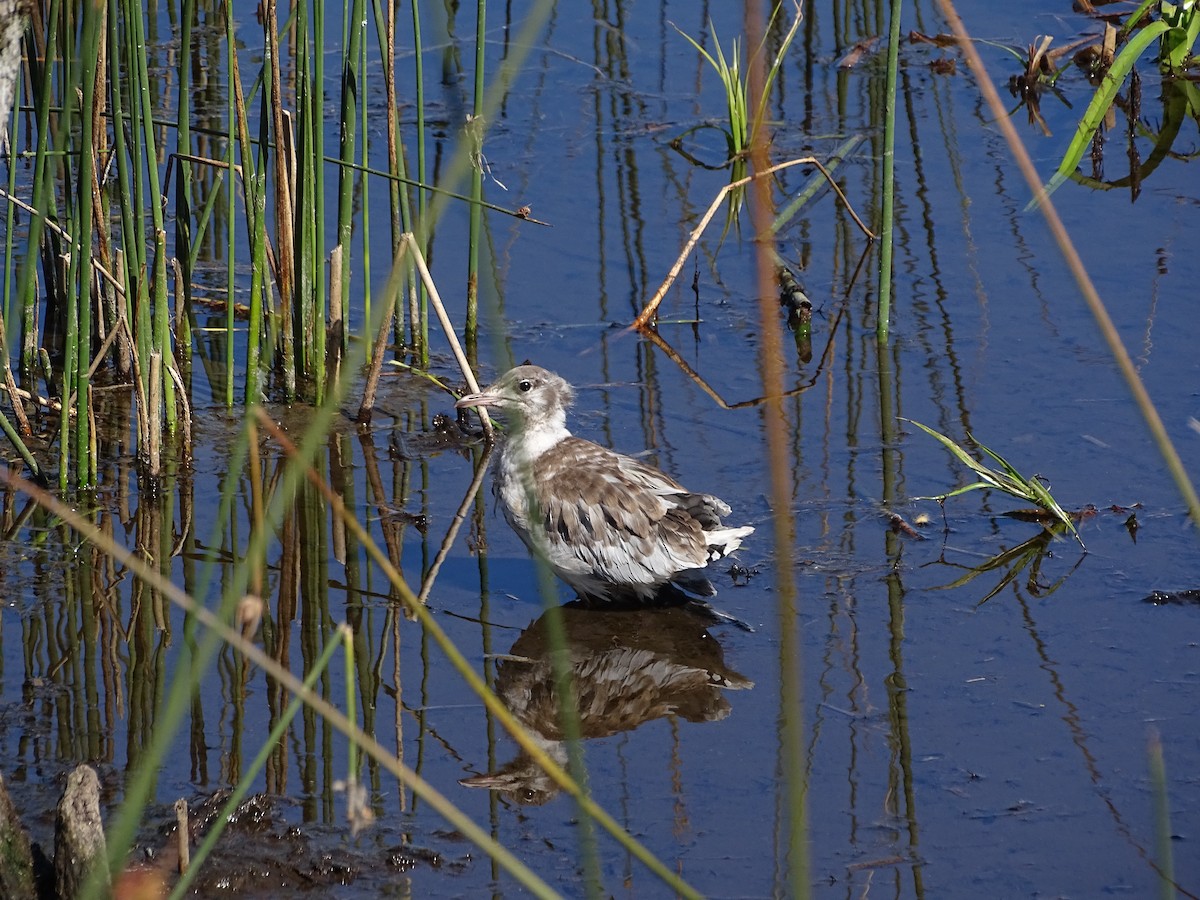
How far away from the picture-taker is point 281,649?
5.15m

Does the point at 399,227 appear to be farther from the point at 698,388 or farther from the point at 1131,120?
the point at 1131,120

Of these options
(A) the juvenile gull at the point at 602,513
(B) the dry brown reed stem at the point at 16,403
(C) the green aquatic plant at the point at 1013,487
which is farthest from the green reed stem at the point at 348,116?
(C) the green aquatic plant at the point at 1013,487

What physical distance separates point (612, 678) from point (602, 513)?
66cm

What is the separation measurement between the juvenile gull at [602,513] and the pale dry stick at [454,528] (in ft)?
1.23

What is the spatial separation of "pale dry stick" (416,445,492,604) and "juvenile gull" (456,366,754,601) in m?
0.38

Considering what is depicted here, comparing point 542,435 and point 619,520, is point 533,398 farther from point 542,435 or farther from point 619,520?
point 619,520

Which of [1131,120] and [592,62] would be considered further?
[592,62]

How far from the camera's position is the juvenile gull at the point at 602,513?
17.8ft

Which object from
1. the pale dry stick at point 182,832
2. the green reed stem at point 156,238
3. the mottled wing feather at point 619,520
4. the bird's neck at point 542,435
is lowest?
the pale dry stick at point 182,832

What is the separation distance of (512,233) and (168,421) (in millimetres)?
2896

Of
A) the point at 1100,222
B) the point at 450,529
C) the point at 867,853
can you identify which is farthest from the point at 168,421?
the point at 1100,222

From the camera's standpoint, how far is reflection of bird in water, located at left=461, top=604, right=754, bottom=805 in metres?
4.74

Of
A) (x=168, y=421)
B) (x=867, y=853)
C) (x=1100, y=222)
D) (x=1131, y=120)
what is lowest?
(x=867, y=853)

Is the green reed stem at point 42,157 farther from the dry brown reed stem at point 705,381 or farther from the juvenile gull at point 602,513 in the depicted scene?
the dry brown reed stem at point 705,381
